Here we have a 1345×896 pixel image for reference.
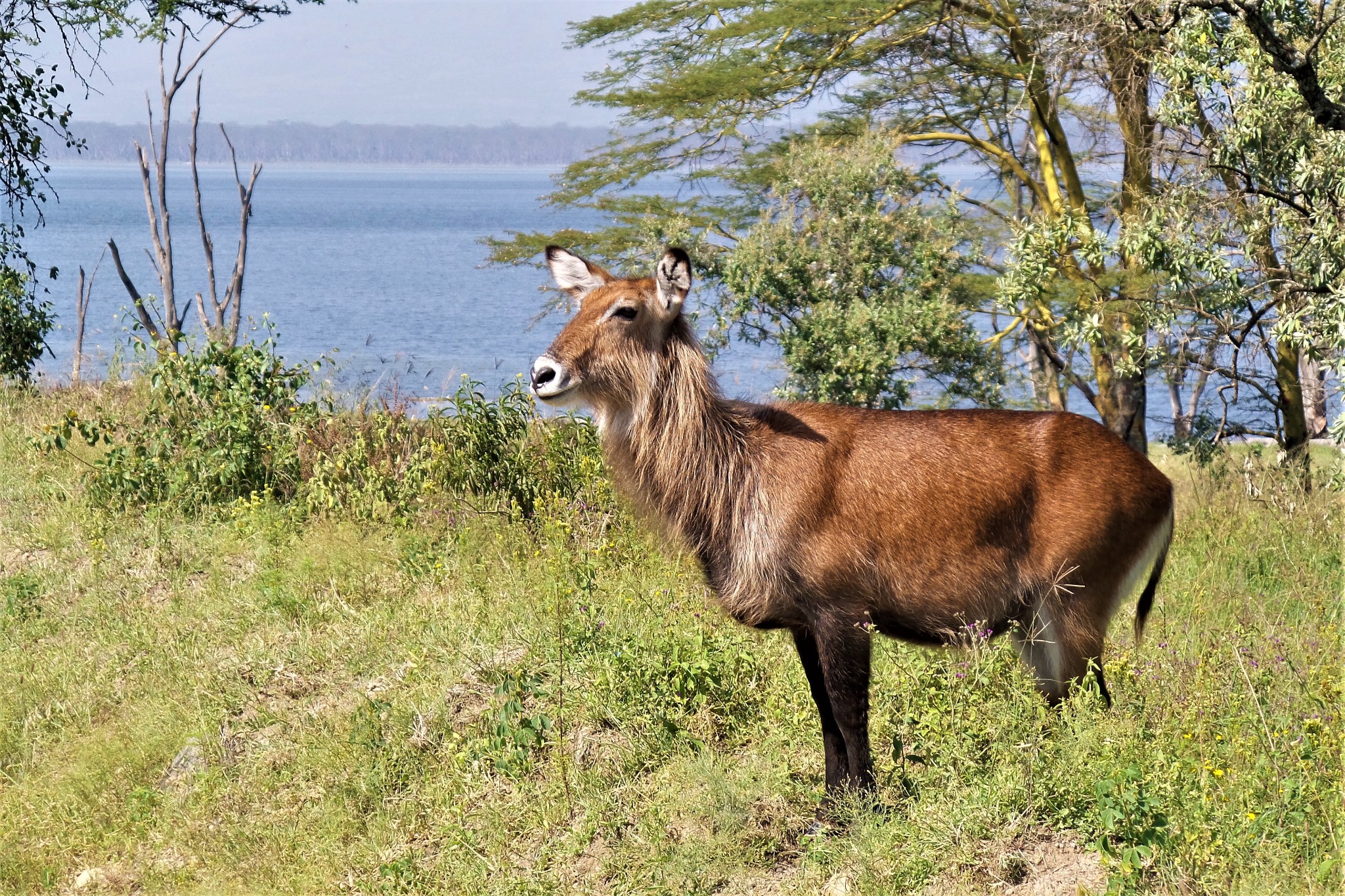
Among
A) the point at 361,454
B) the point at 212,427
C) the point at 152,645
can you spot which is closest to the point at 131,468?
the point at 212,427

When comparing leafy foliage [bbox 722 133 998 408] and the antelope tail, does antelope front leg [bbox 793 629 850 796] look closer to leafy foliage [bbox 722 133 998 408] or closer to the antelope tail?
the antelope tail

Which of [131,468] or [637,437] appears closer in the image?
[637,437]

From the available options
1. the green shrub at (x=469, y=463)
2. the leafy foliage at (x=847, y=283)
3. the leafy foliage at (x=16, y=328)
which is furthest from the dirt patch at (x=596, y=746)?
the leafy foliage at (x=16, y=328)

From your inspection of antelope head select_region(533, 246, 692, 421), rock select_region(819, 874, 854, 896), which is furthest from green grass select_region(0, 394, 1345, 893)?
antelope head select_region(533, 246, 692, 421)

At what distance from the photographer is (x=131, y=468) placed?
7445 mm

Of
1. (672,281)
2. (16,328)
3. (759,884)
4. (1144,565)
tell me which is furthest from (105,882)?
(16,328)

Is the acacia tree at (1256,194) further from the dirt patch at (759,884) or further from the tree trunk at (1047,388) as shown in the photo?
the tree trunk at (1047,388)

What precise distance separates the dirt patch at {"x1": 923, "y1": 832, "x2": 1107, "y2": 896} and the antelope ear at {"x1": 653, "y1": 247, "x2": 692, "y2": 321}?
195 centimetres

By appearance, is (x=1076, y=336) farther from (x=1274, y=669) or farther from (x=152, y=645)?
(x=152, y=645)

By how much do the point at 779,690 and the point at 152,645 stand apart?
10.3ft

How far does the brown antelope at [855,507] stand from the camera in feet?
12.6

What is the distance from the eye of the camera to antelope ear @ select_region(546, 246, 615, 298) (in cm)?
429

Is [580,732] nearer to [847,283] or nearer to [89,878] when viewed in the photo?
[89,878]

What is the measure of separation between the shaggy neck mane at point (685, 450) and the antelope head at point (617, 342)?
3cm
